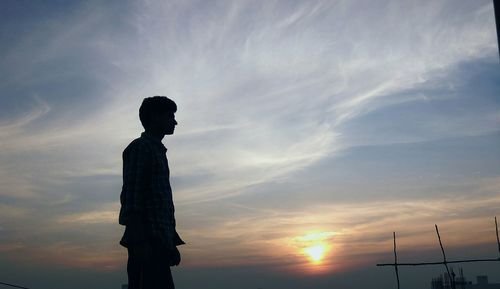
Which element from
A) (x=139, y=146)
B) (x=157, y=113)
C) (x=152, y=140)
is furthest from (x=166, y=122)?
(x=139, y=146)

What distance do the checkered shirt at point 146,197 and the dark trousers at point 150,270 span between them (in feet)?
0.31

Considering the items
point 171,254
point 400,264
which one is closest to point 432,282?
point 400,264

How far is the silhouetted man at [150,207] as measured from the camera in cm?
378

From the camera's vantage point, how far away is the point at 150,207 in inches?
155

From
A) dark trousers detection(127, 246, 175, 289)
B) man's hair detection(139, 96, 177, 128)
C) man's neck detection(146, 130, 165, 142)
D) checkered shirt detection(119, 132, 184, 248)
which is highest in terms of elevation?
man's hair detection(139, 96, 177, 128)

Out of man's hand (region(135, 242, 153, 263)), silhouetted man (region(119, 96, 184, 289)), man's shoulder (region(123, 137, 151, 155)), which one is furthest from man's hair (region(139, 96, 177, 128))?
man's hand (region(135, 242, 153, 263))

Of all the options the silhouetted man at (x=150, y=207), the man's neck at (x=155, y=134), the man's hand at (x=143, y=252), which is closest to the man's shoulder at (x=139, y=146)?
the silhouetted man at (x=150, y=207)

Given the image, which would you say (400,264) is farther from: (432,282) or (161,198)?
(432,282)

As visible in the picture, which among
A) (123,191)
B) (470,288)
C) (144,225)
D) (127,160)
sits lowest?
(470,288)

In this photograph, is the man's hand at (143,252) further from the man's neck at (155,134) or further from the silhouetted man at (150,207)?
the man's neck at (155,134)

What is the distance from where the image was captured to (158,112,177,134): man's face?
4.29 metres

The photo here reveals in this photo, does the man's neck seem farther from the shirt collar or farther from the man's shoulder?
the man's shoulder

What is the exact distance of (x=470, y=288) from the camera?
3780 inches

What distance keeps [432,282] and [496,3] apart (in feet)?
172
